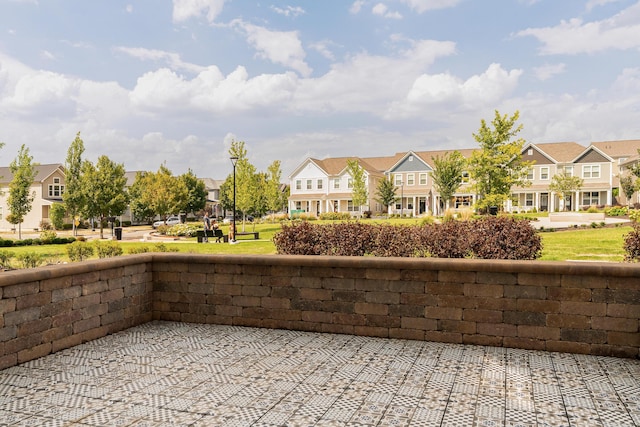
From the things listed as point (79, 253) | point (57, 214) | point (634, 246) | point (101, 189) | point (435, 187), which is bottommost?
point (79, 253)

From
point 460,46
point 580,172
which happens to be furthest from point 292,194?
point 460,46

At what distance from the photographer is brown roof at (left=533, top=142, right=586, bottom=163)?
5168 centimetres

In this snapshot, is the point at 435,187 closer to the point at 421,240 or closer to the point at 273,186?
the point at 273,186

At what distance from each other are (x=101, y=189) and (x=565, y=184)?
4348 cm

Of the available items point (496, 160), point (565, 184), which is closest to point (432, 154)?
point (565, 184)

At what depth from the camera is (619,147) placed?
57.8 meters

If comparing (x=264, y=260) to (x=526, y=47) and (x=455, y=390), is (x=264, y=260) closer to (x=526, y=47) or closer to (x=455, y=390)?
(x=455, y=390)

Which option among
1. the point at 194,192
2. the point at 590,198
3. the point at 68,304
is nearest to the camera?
the point at 68,304

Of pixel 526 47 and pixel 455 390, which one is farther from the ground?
pixel 526 47

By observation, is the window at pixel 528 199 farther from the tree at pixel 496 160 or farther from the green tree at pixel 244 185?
the green tree at pixel 244 185

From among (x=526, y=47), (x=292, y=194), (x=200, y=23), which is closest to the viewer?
(x=200, y=23)

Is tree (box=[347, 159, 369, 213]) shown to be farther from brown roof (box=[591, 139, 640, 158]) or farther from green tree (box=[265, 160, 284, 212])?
brown roof (box=[591, 139, 640, 158])

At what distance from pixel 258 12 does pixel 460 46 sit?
7.11m

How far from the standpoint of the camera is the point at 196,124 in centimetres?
2022
